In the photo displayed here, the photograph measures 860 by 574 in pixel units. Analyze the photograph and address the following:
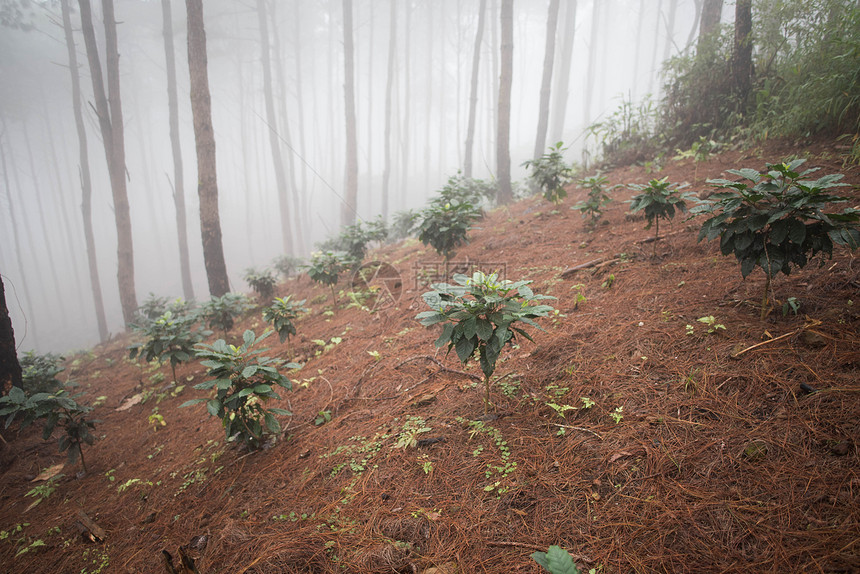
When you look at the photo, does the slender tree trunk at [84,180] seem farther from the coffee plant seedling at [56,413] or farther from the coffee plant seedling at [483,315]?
the coffee plant seedling at [483,315]

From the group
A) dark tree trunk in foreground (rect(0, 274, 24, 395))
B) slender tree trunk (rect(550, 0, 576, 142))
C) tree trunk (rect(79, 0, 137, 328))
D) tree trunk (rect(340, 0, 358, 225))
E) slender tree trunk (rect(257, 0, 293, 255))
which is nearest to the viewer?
dark tree trunk in foreground (rect(0, 274, 24, 395))

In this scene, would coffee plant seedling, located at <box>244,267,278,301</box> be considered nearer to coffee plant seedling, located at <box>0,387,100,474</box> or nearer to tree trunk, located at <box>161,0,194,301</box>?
coffee plant seedling, located at <box>0,387,100,474</box>

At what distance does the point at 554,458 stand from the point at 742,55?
813 centimetres

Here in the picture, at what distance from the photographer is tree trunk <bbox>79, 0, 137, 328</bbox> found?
921cm

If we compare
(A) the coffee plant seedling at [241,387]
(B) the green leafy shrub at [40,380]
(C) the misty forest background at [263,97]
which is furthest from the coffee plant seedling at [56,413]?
(C) the misty forest background at [263,97]

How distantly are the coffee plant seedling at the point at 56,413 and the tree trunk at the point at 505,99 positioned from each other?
33.3 ft

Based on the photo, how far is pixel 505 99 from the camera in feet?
34.4

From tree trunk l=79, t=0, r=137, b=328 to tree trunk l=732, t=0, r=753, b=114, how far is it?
47.4 feet

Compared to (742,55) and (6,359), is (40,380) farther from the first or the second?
(742,55)

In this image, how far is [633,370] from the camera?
7.88ft

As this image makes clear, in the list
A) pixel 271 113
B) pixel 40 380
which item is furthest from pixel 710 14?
pixel 271 113

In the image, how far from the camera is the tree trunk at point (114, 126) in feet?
30.2

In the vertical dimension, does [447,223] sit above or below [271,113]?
below

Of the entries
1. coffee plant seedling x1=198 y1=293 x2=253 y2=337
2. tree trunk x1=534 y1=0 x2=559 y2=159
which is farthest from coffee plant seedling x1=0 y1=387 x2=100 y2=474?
tree trunk x1=534 y1=0 x2=559 y2=159
